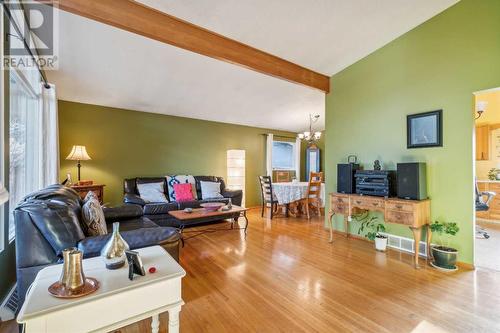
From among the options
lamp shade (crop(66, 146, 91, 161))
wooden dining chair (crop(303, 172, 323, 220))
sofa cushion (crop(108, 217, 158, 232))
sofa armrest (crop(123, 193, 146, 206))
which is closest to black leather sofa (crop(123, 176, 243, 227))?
sofa armrest (crop(123, 193, 146, 206))

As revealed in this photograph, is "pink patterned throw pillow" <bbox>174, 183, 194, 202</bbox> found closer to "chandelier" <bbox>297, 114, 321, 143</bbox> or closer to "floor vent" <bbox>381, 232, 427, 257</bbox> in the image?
"chandelier" <bbox>297, 114, 321, 143</bbox>

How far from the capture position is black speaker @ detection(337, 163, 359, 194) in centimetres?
343

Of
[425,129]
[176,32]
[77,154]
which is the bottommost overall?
[77,154]

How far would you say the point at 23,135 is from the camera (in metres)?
2.47

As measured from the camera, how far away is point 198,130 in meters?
5.55

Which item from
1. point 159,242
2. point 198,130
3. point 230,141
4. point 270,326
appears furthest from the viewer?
point 230,141

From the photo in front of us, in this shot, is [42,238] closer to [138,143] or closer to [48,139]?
[48,139]

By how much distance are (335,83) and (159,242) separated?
3.84 metres

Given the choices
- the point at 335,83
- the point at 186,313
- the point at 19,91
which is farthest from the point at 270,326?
the point at 335,83

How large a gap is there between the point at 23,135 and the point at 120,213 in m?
1.36

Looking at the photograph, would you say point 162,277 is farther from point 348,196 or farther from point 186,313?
point 348,196

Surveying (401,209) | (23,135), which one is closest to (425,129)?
(401,209)

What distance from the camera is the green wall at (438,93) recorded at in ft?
8.46

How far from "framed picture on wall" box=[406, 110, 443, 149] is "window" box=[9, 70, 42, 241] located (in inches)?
176
